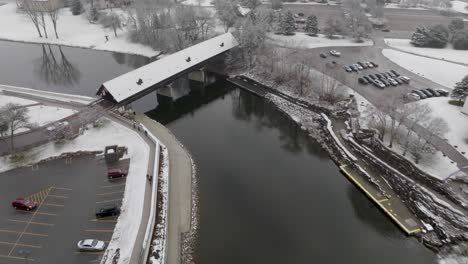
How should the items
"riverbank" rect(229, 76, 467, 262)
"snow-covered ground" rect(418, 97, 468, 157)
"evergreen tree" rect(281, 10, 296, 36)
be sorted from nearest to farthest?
"riverbank" rect(229, 76, 467, 262) → "snow-covered ground" rect(418, 97, 468, 157) → "evergreen tree" rect(281, 10, 296, 36)

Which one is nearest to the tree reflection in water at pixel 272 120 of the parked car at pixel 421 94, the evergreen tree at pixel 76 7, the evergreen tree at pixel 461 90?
the parked car at pixel 421 94

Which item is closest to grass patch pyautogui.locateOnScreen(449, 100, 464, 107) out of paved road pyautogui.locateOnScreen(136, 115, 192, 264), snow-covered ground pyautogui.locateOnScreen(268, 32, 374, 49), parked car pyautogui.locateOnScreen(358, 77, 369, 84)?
parked car pyautogui.locateOnScreen(358, 77, 369, 84)

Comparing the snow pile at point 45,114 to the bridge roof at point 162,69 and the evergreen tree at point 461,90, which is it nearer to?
the bridge roof at point 162,69

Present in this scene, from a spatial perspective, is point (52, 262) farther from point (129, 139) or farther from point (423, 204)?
point (423, 204)

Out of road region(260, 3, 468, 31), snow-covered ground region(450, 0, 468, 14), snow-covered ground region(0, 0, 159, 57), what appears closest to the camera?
snow-covered ground region(0, 0, 159, 57)

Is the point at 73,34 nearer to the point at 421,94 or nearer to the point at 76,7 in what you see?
the point at 76,7

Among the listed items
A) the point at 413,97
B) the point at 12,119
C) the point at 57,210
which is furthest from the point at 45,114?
the point at 413,97

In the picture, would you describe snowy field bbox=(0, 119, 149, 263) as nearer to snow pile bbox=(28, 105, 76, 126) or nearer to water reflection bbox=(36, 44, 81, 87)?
snow pile bbox=(28, 105, 76, 126)
